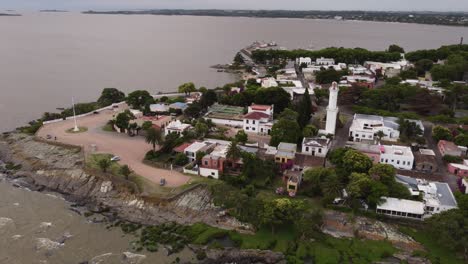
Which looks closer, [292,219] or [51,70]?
[292,219]

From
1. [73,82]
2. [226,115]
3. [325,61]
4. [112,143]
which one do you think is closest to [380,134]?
[226,115]

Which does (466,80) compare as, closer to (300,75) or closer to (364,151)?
(300,75)

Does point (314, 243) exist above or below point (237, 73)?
below

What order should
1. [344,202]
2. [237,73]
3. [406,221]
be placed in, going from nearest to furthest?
[406,221]
[344,202]
[237,73]

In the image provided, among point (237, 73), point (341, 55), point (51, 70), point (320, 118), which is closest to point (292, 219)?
point (320, 118)

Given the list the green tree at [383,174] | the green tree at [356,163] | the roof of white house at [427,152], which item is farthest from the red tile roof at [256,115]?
the roof of white house at [427,152]

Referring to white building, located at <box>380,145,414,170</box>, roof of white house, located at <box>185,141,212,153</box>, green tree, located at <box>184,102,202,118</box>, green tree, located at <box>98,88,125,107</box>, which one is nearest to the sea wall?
roof of white house, located at <box>185,141,212,153</box>
